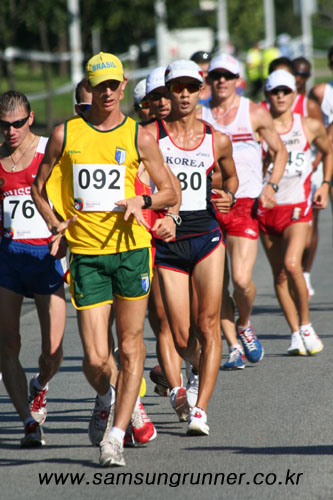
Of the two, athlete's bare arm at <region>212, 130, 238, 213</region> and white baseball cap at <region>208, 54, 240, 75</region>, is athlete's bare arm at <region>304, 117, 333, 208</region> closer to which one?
white baseball cap at <region>208, 54, 240, 75</region>

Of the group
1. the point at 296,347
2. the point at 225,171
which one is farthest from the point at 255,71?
the point at 225,171

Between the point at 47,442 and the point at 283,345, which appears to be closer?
the point at 47,442

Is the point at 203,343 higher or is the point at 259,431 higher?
the point at 203,343

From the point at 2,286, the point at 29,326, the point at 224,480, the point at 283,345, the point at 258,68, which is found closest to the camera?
the point at 224,480

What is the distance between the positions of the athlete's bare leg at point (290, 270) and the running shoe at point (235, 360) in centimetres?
71

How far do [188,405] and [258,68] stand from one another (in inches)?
1271

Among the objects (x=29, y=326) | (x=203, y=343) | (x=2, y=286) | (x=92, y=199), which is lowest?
(x=29, y=326)

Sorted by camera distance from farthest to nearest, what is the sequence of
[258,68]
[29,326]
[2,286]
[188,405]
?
1. [258,68]
2. [29,326]
3. [188,405]
4. [2,286]

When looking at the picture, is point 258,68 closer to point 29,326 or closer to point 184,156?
point 29,326

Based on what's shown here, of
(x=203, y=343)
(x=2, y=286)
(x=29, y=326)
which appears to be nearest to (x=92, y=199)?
(x=2, y=286)

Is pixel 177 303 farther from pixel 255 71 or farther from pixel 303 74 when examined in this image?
pixel 255 71

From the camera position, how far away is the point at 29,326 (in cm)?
1184

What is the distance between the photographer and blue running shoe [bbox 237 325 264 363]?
9.21 m

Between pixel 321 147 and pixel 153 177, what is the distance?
4111mm
